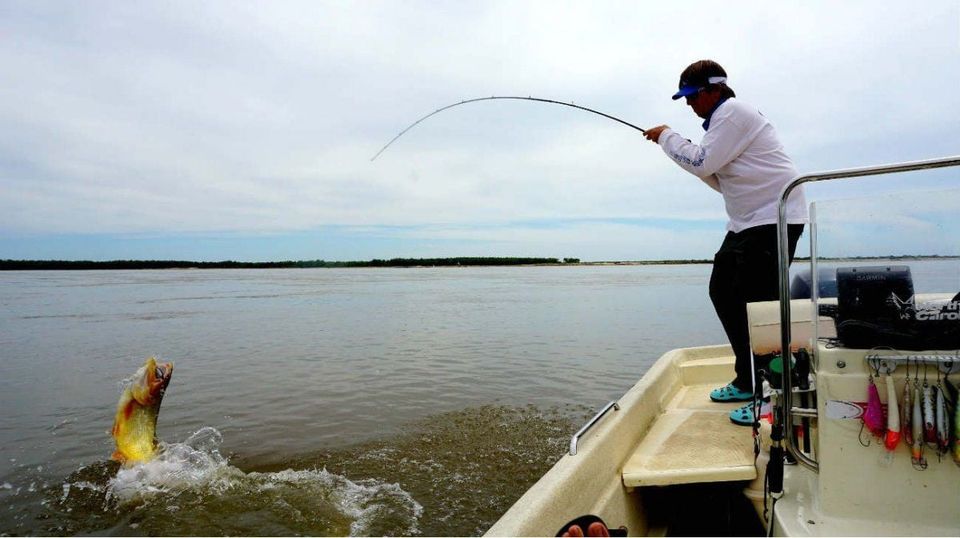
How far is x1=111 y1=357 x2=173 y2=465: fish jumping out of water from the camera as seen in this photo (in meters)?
4.99

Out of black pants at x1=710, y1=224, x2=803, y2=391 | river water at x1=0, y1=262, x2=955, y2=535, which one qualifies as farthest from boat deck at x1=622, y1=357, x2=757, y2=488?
river water at x1=0, y1=262, x2=955, y2=535

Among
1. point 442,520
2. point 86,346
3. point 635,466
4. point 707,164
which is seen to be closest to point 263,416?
point 442,520

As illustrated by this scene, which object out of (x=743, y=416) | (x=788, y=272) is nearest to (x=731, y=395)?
(x=743, y=416)

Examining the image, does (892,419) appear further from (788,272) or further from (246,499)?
(246,499)

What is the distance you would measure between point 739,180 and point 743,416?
140 centimetres

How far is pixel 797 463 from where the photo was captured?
268cm

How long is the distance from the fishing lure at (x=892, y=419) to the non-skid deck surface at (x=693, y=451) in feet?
2.83

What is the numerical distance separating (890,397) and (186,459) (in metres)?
5.80

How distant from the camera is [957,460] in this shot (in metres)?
2.07

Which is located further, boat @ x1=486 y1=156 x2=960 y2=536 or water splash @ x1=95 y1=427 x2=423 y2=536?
water splash @ x1=95 y1=427 x2=423 y2=536

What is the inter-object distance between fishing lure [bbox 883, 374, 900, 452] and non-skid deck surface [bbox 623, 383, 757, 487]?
0.86 metres

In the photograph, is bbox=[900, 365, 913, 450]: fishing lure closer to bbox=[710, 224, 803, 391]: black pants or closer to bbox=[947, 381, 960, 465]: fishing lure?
bbox=[947, 381, 960, 465]: fishing lure

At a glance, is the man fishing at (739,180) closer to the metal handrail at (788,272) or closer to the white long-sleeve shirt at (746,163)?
the white long-sleeve shirt at (746,163)

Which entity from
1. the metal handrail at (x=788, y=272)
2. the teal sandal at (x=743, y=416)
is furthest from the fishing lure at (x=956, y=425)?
the teal sandal at (x=743, y=416)
